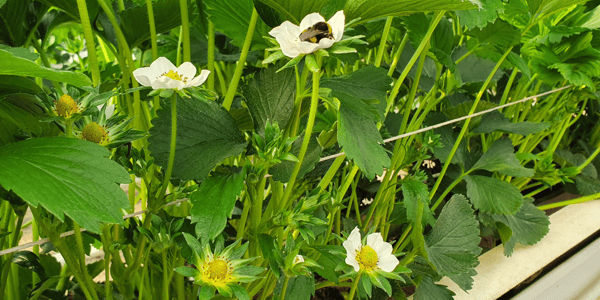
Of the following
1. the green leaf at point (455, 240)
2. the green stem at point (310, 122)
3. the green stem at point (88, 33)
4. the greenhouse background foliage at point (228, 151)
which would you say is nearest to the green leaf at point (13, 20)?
the greenhouse background foliage at point (228, 151)

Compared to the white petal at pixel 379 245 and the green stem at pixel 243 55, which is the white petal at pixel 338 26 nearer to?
the green stem at pixel 243 55

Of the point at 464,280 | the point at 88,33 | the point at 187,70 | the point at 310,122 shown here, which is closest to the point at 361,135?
the point at 310,122

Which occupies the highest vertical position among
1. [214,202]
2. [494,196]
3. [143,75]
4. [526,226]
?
[143,75]

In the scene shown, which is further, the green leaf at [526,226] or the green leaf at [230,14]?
the green leaf at [526,226]

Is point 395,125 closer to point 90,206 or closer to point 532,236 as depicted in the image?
point 532,236

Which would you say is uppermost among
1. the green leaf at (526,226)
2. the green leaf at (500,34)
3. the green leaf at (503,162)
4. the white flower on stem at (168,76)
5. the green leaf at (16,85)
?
the green leaf at (500,34)

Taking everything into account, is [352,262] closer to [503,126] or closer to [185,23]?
[185,23]

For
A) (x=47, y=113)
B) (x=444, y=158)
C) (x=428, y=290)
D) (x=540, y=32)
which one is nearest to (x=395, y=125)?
(x=444, y=158)
